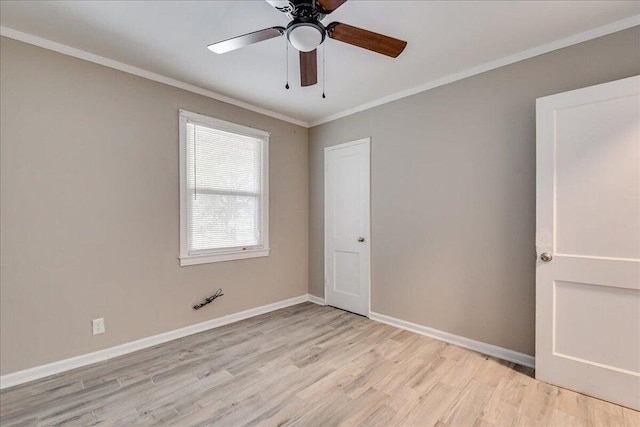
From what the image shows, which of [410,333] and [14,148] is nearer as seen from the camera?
[14,148]

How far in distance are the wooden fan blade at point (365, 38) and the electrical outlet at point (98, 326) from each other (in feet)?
9.40

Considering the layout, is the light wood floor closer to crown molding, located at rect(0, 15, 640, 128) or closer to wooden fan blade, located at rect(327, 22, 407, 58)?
wooden fan blade, located at rect(327, 22, 407, 58)

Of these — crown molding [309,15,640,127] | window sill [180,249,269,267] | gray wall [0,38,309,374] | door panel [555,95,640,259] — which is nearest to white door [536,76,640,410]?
door panel [555,95,640,259]

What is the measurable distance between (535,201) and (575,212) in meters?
0.31

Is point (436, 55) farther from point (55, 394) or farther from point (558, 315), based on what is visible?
point (55, 394)

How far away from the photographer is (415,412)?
6.08 ft

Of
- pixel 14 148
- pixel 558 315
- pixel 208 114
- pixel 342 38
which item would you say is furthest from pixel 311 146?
pixel 558 315

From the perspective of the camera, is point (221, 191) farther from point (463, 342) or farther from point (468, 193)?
point (463, 342)

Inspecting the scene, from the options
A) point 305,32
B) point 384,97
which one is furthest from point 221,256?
point 384,97

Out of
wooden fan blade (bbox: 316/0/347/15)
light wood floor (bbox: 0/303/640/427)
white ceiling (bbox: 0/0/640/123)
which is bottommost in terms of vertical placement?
light wood floor (bbox: 0/303/640/427)

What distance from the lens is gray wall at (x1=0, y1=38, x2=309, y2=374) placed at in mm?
2176

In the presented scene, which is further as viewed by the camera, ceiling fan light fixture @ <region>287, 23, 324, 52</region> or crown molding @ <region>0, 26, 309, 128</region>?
crown molding @ <region>0, 26, 309, 128</region>

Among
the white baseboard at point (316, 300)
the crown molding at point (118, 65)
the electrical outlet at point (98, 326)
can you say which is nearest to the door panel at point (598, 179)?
the white baseboard at point (316, 300)

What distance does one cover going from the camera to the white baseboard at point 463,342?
2.42 m
